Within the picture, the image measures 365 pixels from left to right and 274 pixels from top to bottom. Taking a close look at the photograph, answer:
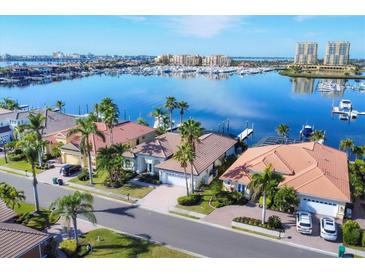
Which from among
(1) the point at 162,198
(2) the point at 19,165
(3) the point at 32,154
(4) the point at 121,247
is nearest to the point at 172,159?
(1) the point at 162,198

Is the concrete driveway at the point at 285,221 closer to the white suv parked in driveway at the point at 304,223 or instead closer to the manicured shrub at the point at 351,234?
the white suv parked in driveway at the point at 304,223

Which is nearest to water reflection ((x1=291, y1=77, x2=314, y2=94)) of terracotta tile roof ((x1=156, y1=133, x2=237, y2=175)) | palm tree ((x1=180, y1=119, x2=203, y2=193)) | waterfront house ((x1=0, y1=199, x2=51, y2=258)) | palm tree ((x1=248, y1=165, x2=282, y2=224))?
terracotta tile roof ((x1=156, y1=133, x2=237, y2=175))

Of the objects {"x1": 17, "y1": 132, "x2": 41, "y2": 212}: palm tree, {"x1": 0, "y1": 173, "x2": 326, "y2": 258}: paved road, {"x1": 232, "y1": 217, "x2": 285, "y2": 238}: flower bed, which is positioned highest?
{"x1": 17, "y1": 132, "x2": 41, "y2": 212}: palm tree

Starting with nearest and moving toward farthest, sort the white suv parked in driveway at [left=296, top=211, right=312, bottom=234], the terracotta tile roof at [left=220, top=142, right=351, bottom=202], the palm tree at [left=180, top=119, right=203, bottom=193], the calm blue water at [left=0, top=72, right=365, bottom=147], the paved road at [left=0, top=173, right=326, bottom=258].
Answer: the paved road at [left=0, top=173, right=326, bottom=258]
the white suv parked in driveway at [left=296, top=211, right=312, bottom=234]
the terracotta tile roof at [left=220, top=142, right=351, bottom=202]
the palm tree at [left=180, top=119, right=203, bottom=193]
the calm blue water at [left=0, top=72, right=365, bottom=147]

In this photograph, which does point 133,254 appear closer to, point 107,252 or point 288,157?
point 107,252

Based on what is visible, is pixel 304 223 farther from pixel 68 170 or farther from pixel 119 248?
pixel 68 170

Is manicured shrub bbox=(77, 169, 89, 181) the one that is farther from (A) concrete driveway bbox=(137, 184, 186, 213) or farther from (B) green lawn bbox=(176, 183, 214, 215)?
(B) green lawn bbox=(176, 183, 214, 215)

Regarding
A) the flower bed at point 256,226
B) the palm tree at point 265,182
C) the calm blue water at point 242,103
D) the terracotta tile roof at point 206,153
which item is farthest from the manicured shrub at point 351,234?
the calm blue water at point 242,103
